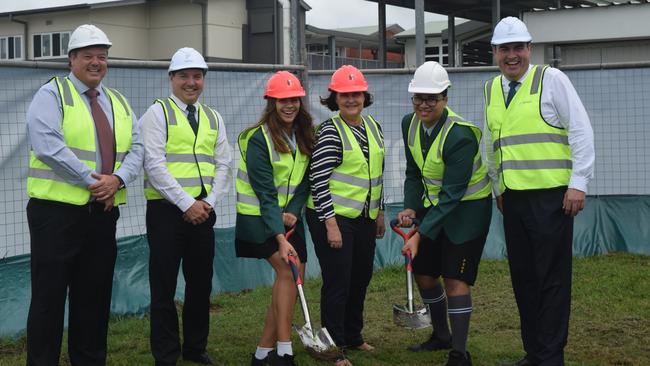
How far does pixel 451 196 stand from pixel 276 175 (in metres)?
1.15

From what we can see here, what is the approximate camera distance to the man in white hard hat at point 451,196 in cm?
583

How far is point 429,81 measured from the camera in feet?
19.3

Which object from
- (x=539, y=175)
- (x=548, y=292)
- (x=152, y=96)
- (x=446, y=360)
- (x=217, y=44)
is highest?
(x=217, y=44)

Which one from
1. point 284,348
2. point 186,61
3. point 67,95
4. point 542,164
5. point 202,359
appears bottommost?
point 202,359

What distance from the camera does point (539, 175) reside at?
5551 mm

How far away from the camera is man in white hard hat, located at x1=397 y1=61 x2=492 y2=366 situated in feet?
19.1

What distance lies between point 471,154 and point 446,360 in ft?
4.74

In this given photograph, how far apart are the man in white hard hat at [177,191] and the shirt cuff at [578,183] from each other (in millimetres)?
2292

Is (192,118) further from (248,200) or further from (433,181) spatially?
(433,181)

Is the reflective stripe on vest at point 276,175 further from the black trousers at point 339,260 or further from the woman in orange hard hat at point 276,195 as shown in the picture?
the black trousers at point 339,260

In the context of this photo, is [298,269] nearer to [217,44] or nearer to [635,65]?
[635,65]

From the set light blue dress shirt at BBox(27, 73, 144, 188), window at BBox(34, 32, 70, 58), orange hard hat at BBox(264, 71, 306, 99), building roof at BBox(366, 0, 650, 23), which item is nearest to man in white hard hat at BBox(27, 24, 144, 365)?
light blue dress shirt at BBox(27, 73, 144, 188)

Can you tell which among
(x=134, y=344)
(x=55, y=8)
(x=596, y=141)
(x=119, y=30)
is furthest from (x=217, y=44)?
(x=134, y=344)

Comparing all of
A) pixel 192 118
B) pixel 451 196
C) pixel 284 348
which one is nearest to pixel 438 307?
pixel 451 196
